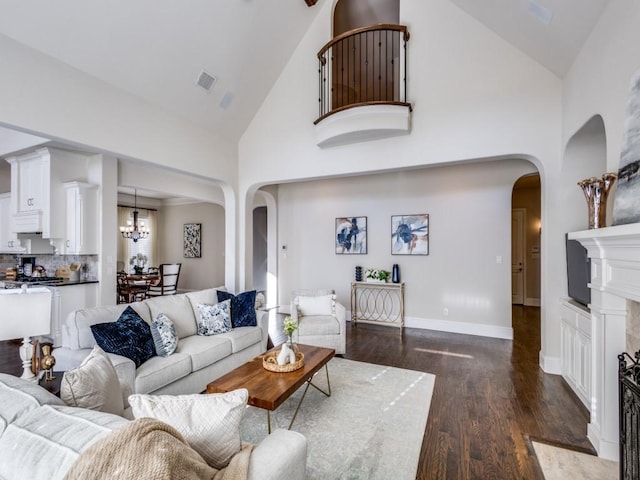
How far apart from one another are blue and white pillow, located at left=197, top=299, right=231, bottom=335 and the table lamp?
163 centimetres

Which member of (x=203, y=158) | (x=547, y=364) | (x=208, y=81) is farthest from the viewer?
(x=203, y=158)

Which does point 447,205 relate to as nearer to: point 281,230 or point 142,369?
point 281,230

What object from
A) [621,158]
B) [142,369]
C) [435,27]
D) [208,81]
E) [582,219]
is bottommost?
[142,369]

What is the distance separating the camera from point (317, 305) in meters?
4.24

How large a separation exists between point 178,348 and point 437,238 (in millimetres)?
4164

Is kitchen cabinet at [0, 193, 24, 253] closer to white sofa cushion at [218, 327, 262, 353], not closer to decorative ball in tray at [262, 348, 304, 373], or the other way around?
white sofa cushion at [218, 327, 262, 353]

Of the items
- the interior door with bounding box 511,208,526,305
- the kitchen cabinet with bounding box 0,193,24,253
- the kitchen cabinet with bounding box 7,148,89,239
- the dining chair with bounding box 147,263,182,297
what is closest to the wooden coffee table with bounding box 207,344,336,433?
the kitchen cabinet with bounding box 7,148,89,239

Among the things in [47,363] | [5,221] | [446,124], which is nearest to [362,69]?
[446,124]

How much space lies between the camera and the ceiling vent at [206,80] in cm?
395

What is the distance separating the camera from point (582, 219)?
10.8ft

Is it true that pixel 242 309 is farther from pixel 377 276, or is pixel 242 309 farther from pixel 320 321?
pixel 377 276

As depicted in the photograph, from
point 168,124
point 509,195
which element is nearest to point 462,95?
point 509,195

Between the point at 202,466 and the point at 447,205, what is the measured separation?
5032 millimetres

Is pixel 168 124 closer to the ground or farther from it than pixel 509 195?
farther from it
